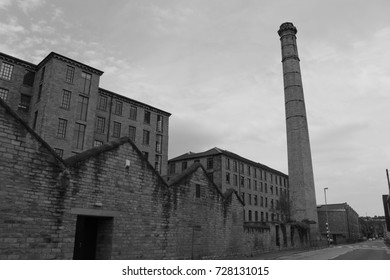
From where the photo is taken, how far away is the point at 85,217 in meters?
13.1

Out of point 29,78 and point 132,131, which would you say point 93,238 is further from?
point 132,131

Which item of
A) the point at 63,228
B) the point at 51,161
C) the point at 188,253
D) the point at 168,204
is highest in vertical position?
the point at 51,161

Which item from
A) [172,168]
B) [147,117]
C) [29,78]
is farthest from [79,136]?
[172,168]

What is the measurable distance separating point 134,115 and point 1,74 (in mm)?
16300

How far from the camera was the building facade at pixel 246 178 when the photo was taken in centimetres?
5653

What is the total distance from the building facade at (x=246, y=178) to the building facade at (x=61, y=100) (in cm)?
2067

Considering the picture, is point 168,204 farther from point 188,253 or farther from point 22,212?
point 22,212

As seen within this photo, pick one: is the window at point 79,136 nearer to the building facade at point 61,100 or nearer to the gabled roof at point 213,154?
the building facade at point 61,100

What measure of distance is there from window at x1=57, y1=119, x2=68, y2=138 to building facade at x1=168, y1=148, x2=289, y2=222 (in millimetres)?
25108

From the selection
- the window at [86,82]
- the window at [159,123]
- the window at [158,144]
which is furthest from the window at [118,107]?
the window at [158,144]

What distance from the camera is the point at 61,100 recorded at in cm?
3322

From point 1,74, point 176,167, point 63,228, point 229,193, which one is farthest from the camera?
point 176,167

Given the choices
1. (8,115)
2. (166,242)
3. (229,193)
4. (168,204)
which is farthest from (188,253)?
(8,115)

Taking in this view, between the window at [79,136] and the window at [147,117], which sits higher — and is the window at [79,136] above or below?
below
